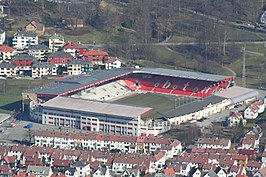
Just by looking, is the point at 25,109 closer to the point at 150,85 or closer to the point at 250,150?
the point at 150,85

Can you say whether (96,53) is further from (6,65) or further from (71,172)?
(71,172)

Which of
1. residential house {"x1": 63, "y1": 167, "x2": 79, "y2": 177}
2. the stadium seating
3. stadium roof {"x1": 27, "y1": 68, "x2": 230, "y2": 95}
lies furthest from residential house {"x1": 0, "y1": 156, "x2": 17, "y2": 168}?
the stadium seating

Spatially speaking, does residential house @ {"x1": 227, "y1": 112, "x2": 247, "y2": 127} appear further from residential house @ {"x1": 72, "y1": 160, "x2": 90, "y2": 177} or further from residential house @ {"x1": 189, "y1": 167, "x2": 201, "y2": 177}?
residential house @ {"x1": 72, "y1": 160, "x2": 90, "y2": 177}

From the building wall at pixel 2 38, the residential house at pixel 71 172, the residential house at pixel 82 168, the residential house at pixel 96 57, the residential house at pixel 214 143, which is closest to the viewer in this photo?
the residential house at pixel 71 172

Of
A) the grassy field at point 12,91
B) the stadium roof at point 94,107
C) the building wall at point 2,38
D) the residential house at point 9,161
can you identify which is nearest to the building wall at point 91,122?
the stadium roof at point 94,107

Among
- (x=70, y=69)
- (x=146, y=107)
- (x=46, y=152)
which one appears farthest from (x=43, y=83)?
(x=46, y=152)

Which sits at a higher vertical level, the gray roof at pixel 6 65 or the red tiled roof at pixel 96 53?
the red tiled roof at pixel 96 53

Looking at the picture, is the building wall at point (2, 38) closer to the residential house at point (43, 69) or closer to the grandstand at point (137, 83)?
the residential house at point (43, 69)
